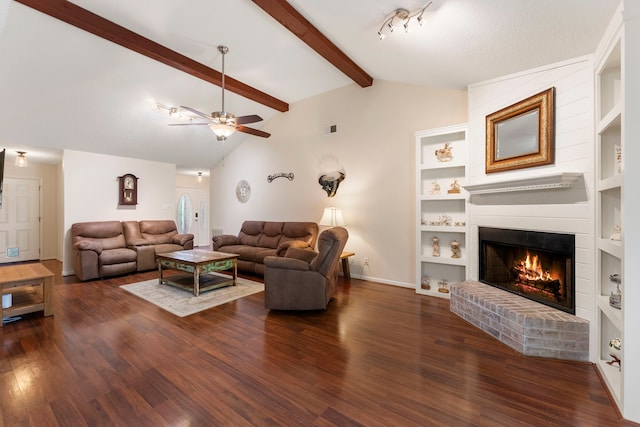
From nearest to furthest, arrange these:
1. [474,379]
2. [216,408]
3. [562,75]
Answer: [216,408], [474,379], [562,75]

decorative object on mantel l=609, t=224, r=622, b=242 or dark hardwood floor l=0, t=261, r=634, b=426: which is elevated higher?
decorative object on mantel l=609, t=224, r=622, b=242

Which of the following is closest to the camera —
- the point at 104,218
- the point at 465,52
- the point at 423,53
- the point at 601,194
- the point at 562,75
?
the point at 601,194

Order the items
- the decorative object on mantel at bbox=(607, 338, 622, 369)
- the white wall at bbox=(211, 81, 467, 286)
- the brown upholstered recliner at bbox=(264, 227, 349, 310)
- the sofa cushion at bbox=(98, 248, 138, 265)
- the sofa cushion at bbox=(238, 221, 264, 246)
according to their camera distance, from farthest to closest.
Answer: the sofa cushion at bbox=(238, 221, 264, 246)
the sofa cushion at bbox=(98, 248, 138, 265)
the white wall at bbox=(211, 81, 467, 286)
the brown upholstered recliner at bbox=(264, 227, 349, 310)
the decorative object on mantel at bbox=(607, 338, 622, 369)

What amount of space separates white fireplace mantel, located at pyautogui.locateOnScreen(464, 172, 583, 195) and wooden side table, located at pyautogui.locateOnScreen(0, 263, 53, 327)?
504 cm

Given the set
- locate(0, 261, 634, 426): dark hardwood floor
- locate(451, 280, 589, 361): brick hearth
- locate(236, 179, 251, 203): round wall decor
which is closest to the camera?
locate(0, 261, 634, 426): dark hardwood floor

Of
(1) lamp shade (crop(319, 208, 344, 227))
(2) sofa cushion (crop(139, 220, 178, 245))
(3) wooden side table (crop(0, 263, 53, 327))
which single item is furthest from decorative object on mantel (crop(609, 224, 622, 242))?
(2) sofa cushion (crop(139, 220, 178, 245))

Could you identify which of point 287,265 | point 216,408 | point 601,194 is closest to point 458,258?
point 601,194

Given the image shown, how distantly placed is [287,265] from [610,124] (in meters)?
3.06

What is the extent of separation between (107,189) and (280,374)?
19.5ft

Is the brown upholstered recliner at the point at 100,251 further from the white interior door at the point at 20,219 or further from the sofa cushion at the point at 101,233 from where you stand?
the white interior door at the point at 20,219

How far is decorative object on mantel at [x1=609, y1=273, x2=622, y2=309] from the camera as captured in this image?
195cm

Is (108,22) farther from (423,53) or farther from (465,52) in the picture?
(465,52)

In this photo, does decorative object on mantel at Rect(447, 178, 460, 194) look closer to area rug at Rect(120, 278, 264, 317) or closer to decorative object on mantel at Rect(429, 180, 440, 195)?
decorative object on mantel at Rect(429, 180, 440, 195)

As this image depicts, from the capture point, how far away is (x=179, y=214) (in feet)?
30.1
